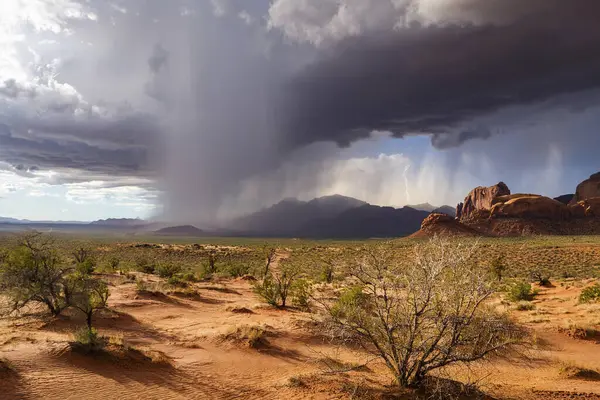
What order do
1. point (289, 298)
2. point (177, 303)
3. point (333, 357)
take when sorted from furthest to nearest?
point (289, 298) < point (177, 303) < point (333, 357)

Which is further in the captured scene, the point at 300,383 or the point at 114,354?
the point at 114,354

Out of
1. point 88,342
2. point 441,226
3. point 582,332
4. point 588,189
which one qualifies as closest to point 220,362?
point 88,342

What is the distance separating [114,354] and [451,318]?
1027cm

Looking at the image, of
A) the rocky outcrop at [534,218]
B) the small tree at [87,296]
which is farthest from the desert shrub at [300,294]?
the rocky outcrop at [534,218]

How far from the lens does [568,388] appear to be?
11430 millimetres

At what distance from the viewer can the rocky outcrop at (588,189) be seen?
180375 millimetres

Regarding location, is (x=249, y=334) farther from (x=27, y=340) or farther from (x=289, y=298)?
(x=289, y=298)

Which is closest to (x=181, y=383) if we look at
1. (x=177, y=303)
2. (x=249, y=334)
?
(x=249, y=334)

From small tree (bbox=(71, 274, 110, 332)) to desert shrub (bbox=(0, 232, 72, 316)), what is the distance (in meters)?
0.51

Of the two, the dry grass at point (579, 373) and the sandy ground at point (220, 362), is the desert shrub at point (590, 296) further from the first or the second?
the dry grass at point (579, 373)

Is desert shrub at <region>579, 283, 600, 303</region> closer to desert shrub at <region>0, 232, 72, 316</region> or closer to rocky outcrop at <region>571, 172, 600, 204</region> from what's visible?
desert shrub at <region>0, 232, 72, 316</region>

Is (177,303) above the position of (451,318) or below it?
below

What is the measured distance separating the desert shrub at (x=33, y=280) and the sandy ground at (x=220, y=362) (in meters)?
0.95

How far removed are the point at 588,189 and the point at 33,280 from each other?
22634 cm
